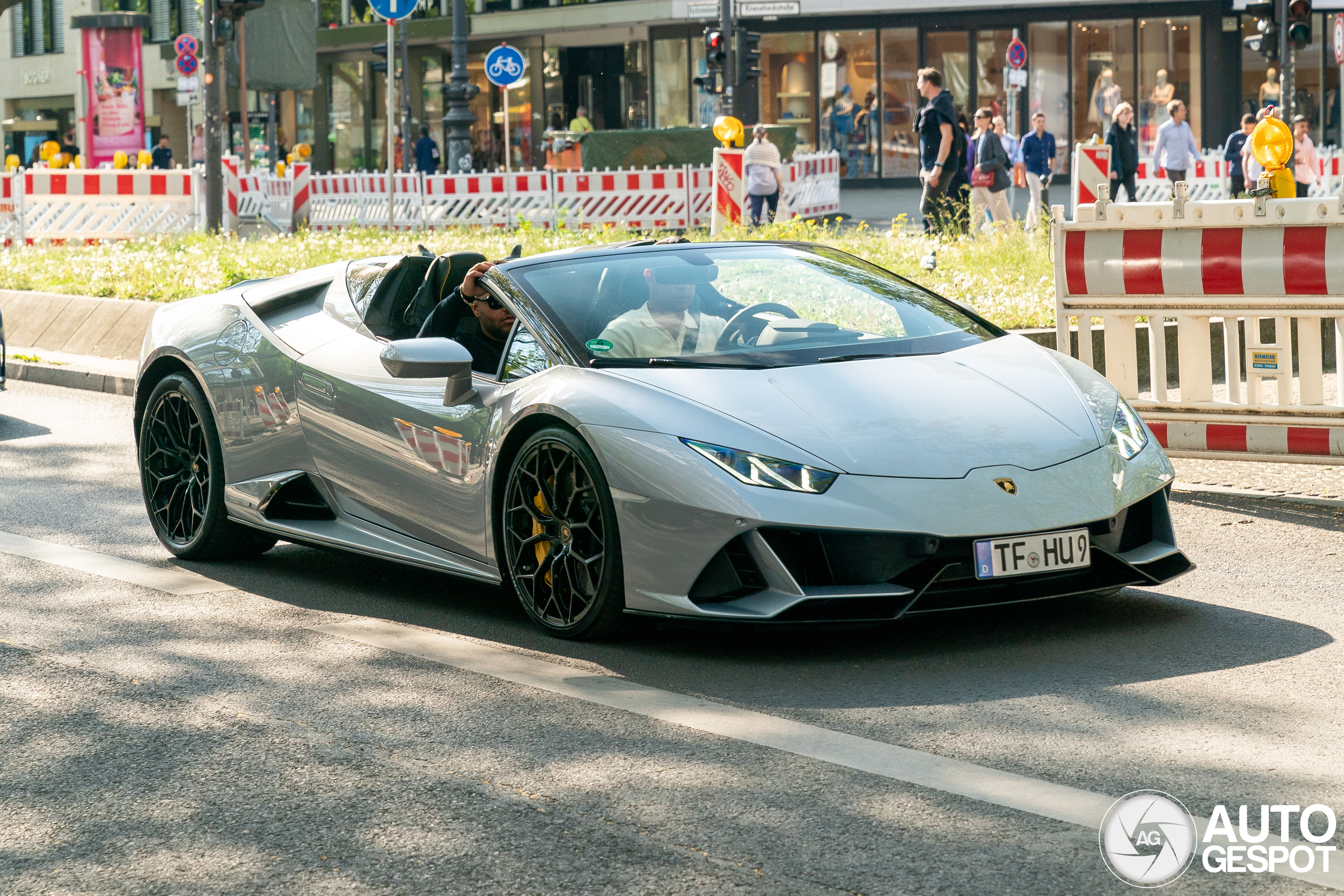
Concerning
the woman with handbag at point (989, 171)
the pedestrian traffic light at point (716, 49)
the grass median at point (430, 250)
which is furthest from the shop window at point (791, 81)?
the grass median at point (430, 250)

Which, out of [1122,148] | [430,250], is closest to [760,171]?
[1122,148]

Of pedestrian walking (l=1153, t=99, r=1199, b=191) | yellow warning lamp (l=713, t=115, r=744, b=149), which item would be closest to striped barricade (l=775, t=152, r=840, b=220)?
yellow warning lamp (l=713, t=115, r=744, b=149)

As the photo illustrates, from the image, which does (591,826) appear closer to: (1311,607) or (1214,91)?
(1311,607)

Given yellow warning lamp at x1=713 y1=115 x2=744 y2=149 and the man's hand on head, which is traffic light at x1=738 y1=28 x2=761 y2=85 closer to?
yellow warning lamp at x1=713 y1=115 x2=744 y2=149

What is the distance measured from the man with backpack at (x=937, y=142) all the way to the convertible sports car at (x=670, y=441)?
13.3 meters

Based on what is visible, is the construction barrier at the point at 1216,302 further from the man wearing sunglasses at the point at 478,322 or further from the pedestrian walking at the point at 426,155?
the pedestrian walking at the point at 426,155

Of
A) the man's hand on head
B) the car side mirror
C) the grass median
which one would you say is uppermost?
the grass median

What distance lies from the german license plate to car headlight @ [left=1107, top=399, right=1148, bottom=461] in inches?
15.9

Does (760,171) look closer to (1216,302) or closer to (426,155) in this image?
(426,155)

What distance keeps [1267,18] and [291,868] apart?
1933 cm

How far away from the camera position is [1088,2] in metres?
41.1

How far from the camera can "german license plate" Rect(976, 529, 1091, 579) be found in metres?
5.09

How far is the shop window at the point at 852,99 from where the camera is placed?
140ft

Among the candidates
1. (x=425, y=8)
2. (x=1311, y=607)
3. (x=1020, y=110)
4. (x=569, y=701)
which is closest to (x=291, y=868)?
(x=569, y=701)
